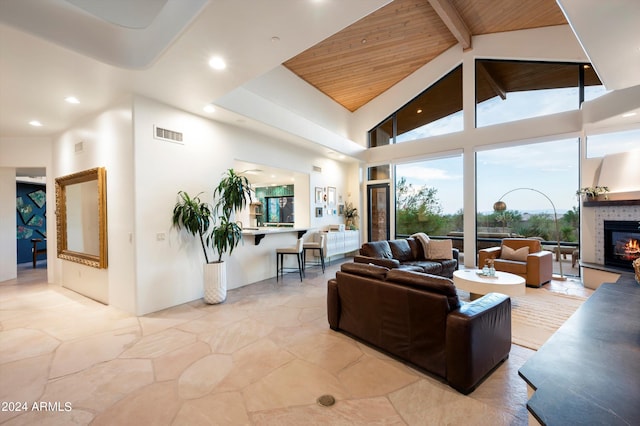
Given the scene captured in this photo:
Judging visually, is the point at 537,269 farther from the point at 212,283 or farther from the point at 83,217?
the point at 83,217

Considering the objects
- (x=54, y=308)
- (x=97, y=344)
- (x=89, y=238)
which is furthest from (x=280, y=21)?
(x=54, y=308)

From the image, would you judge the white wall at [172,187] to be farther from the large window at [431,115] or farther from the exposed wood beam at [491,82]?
the exposed wood beam at [491,82]

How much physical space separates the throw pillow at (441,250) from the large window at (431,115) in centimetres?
314

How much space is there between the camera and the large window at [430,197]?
702 centimetres

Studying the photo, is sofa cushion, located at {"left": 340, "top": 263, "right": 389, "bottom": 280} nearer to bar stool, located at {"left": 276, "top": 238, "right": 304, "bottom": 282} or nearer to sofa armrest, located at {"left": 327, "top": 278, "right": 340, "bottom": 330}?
sofa armrest, located at {"left": 327, "top": 278, "right": 340, "bottom": 330}

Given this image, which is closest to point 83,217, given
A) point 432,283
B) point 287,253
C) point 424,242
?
point 287,253

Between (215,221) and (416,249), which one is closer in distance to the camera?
(215,221)

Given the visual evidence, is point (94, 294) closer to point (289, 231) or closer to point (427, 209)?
point (289, 231)

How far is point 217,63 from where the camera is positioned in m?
3.12

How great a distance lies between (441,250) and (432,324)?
367 cm

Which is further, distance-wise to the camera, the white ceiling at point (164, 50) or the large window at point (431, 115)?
the large window at point (431, 115)

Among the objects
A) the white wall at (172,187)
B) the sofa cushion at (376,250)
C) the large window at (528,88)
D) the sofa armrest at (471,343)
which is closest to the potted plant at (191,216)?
the white wall at (172,187)

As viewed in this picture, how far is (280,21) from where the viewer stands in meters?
2.47

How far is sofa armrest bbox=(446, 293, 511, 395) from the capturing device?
2080 mm
